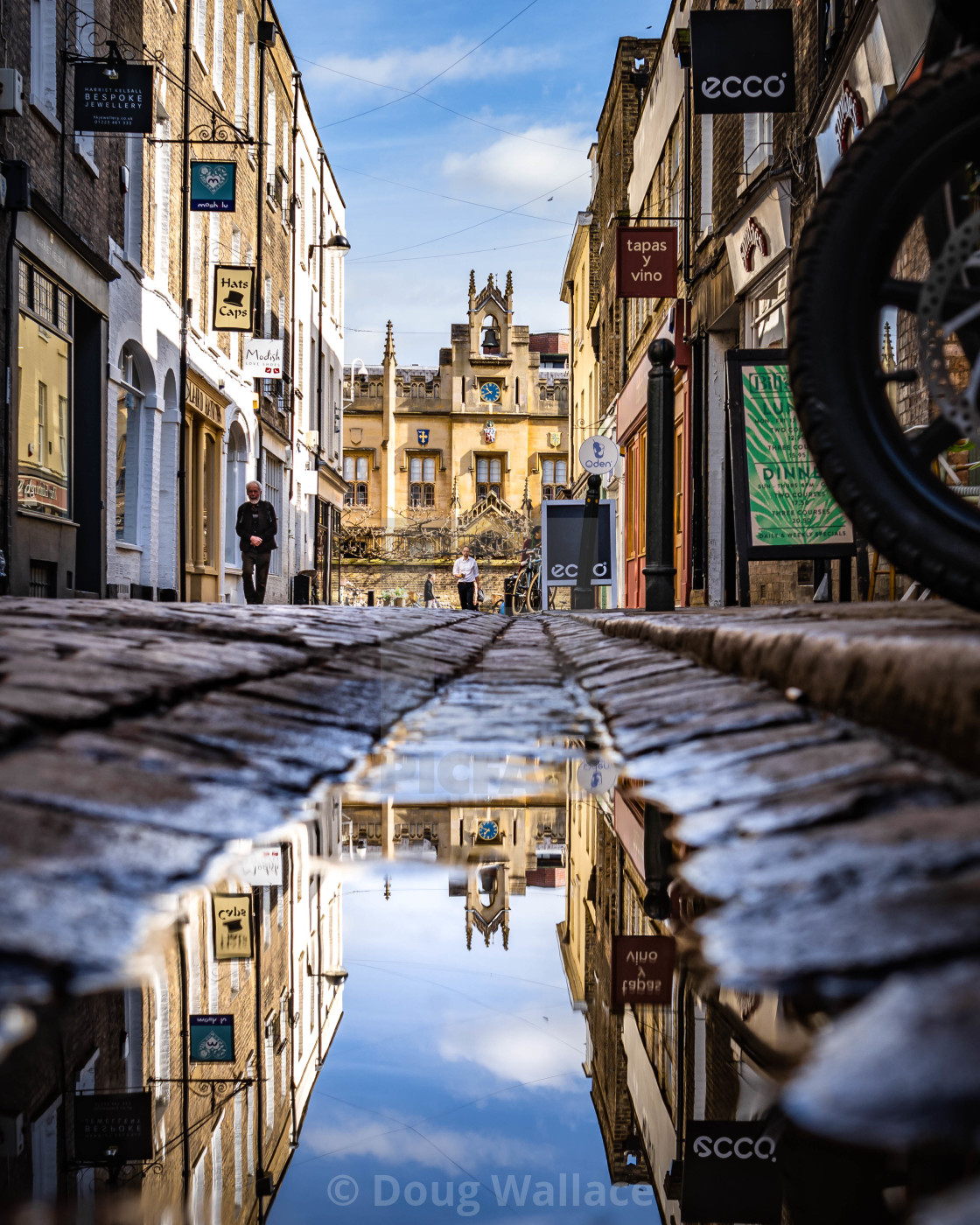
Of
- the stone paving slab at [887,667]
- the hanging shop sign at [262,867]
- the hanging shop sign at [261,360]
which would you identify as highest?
the hanging shop sign at [261,360]

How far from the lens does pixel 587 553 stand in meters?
16.2

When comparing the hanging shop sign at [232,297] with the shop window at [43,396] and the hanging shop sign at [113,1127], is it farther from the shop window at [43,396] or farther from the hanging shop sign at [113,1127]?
the hanging shop sign at [113,1127]

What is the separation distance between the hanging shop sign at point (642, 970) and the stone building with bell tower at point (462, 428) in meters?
60.0

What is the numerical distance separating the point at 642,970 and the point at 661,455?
5801mm

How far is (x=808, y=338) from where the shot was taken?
275 cm

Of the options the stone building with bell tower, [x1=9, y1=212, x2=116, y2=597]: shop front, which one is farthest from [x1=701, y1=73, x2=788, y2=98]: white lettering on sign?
the stone building with bell tower

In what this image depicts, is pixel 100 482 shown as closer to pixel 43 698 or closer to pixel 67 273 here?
pixel 67 273

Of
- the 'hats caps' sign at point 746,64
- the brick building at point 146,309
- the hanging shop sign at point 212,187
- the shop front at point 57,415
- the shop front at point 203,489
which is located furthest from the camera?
the shop front at point 203,489

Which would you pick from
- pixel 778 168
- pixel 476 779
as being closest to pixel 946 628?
pixel 476 779

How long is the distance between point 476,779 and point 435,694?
153cm

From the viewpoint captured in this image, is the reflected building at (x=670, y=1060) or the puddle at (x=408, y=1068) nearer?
the puddle at (x=408, y=1068)

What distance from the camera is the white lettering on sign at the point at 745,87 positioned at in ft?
34.8

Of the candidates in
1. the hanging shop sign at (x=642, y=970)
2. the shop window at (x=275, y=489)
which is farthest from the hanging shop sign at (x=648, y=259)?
the hanging shop sign at (x=642, y=970)

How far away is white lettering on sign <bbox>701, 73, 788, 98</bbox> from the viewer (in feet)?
34.8
